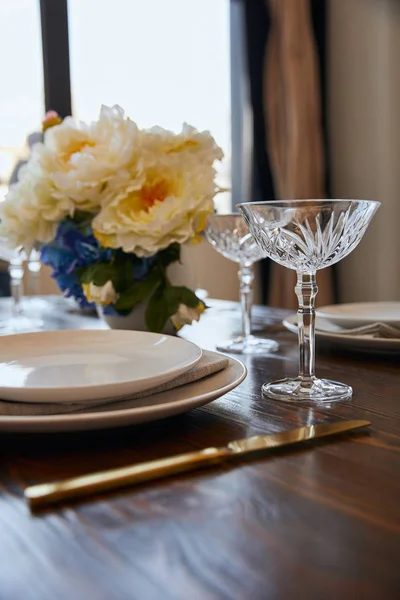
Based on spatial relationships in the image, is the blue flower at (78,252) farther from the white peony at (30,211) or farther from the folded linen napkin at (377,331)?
the folded linen napkin at (377,331)

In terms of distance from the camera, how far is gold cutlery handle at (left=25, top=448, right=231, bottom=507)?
41 cm

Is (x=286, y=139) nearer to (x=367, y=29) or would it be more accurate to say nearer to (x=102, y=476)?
(x=367, y=29)

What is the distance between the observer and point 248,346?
3.18 feet

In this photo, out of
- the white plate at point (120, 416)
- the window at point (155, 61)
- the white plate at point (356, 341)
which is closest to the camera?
the white plate at point (120, 416)

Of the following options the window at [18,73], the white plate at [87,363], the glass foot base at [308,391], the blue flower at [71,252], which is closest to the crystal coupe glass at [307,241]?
the glass foot base at [308,391]

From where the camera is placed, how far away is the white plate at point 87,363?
1.70 feet

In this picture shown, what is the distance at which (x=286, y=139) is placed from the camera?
10.3 feet

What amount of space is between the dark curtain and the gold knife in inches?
106

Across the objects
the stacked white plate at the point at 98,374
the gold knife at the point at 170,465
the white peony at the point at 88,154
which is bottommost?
the gold knife at the point at 170,465

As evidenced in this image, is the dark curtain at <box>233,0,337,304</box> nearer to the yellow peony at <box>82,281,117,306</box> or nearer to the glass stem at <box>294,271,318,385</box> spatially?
the yellow peony at <box>82,281,117,306</box>

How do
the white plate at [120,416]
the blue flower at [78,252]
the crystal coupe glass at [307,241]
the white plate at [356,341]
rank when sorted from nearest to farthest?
the white plate at [120,416], the crystal coupe glass at [307,241], the white plate at [356,341], the blue flower at [78,252]

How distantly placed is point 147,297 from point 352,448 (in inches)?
20.1

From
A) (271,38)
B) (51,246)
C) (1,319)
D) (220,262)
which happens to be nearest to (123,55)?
(271,38)

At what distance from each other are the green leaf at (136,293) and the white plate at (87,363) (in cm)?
18
